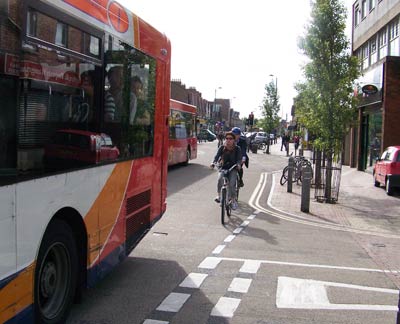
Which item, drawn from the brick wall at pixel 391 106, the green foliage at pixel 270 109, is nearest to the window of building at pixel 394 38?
the brick wall at pixel 391 106

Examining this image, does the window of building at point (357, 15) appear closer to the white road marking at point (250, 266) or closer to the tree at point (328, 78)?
the tree at point (328, 78)

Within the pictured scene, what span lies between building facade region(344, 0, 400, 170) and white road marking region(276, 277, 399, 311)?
12.2m

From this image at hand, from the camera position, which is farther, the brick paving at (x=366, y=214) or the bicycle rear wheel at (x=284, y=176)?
the bicycle rear wheel at (x=284, y=176)

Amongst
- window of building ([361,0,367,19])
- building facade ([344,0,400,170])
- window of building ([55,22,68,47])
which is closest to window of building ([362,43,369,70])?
building facade ([344,0,400,170])

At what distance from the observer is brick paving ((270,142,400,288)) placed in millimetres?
8391

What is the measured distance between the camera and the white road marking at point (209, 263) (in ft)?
22.2

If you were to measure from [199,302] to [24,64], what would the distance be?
3.01m

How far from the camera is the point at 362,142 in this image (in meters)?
28.2

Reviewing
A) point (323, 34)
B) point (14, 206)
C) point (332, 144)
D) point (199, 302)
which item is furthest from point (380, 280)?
point (323, 34)

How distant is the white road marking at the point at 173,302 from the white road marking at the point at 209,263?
4.07 ft

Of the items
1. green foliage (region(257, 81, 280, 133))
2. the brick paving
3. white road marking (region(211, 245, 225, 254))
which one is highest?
green foliage (region(257, 81, 280, 133))

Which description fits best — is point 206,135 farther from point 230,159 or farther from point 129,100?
point 129,100

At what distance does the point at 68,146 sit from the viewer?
4.30 m

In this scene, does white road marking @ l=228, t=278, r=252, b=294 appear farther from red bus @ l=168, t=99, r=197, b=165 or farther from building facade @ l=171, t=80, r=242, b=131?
building facade @ l=171, t=80, r=242, b=131
